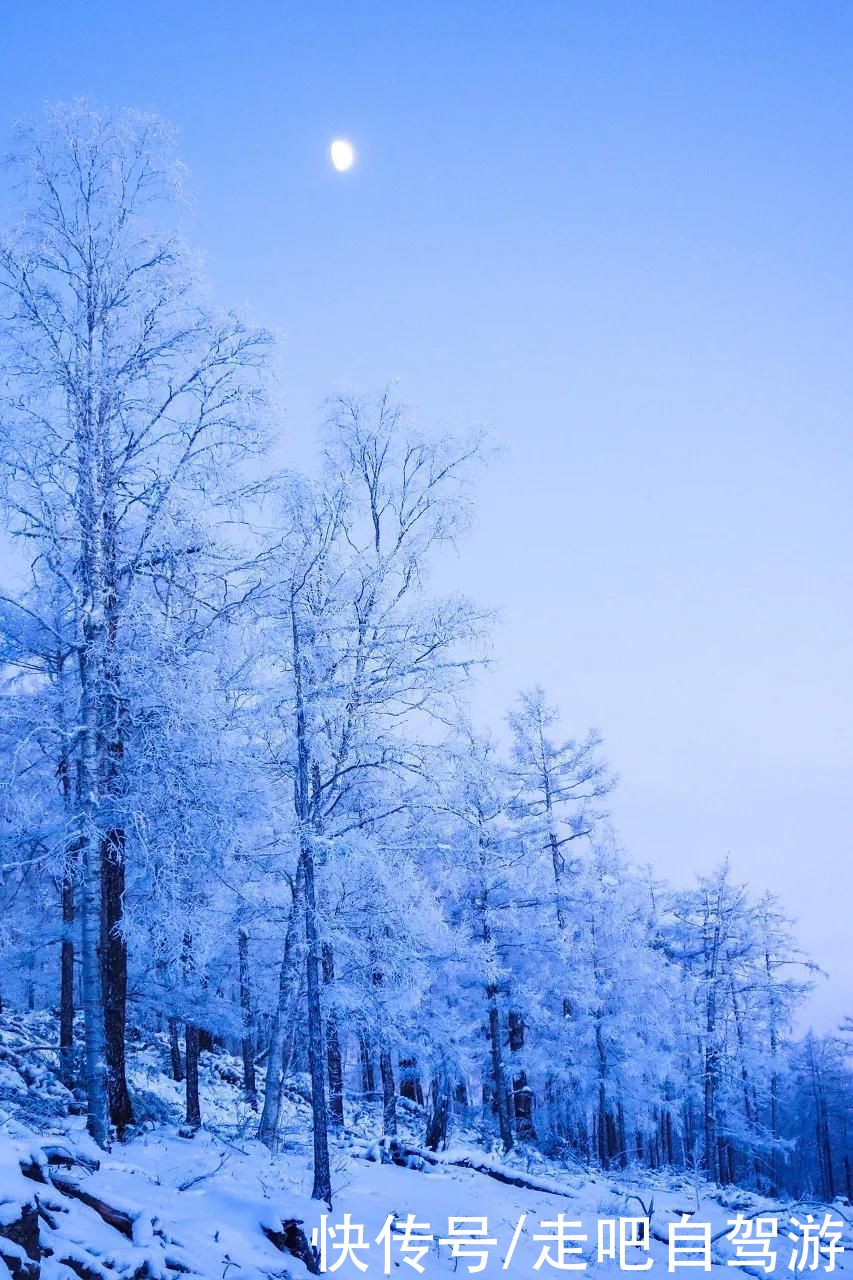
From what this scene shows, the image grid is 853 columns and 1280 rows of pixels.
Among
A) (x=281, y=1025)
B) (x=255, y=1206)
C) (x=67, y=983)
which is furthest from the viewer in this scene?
(x=67, y=983)

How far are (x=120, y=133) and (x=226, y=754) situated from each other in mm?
8235

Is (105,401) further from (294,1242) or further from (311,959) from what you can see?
(294,1242)

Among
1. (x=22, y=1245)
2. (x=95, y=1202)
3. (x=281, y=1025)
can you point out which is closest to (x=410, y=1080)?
(x=281, y=1025)

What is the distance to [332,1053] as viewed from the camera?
585 inches

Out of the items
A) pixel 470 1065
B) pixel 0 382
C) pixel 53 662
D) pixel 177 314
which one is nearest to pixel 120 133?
pixel 177 314

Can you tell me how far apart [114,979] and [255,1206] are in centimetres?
448

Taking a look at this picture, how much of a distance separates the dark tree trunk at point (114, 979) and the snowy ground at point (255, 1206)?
0.53 meters

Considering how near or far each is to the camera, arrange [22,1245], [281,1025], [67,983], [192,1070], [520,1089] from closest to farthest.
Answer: [22,1245], [281,1025], [192,1070], [67,983], [520,1089]

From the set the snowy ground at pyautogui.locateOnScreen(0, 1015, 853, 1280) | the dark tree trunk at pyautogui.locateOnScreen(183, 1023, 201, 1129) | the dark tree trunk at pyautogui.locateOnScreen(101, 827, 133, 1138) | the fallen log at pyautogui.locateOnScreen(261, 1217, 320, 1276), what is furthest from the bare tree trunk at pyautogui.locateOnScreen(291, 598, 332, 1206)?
the dark tree trunk at pyautogui.locateOnScreen(183, 1023, 201, 1129)

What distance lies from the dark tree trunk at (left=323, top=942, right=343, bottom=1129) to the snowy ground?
85cm

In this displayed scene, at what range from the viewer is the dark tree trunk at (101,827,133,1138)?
9.76 meters

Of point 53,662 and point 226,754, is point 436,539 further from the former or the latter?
point 53,662

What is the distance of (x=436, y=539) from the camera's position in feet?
42.7

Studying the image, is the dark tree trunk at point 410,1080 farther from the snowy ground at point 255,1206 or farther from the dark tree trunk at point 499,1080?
the snowy ground at point 255,1206
